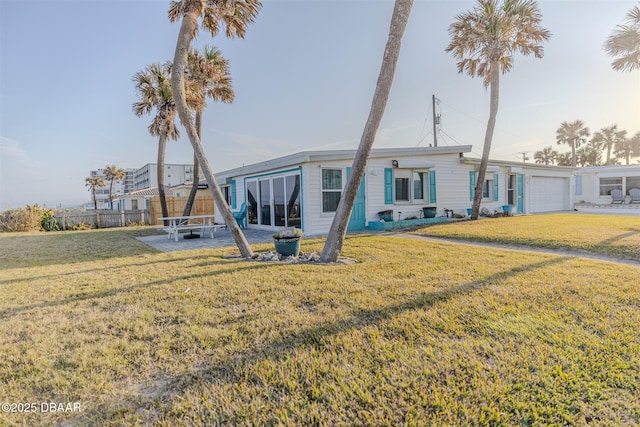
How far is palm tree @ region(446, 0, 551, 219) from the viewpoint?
1222cm

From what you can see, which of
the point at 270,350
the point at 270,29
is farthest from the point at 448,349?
the point at 270,29

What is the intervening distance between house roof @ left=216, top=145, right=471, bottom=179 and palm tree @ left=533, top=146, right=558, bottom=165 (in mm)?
36196

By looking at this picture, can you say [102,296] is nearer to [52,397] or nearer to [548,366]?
[52,397]

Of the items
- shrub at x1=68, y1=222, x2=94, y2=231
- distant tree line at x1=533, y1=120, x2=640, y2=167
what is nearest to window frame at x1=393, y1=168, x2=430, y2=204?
shrub at x1=68, y1=222, x2=94, y2=231

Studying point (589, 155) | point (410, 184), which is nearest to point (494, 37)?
point (410, 184)

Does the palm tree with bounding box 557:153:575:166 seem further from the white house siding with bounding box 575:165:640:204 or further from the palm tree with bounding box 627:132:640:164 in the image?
the white house siding with bounding box 575:165:640:204

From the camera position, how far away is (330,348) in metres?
2.63

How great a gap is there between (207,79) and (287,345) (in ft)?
46.2

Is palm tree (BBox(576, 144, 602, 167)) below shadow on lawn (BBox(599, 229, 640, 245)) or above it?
above

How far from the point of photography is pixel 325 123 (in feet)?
54.1

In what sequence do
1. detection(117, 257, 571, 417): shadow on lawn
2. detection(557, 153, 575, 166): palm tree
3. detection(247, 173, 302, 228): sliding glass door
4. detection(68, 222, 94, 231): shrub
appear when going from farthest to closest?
detection(557, 153, 575, 166): palm tree
detection(68, 222, 94, 231): shrub
detection(247, 173, 302, 228): sliding glass door
detection(117, 257, 571, 417): shadow on lawn

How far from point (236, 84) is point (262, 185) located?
5.51 metres

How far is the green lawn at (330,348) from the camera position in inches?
75.5

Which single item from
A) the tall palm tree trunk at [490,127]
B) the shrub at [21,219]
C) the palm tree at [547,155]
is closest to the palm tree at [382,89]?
the tall palm tree trunk at [490,127]
